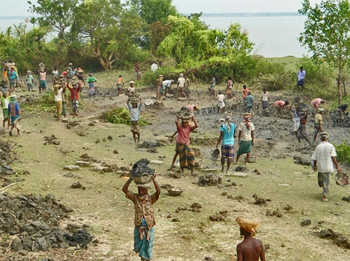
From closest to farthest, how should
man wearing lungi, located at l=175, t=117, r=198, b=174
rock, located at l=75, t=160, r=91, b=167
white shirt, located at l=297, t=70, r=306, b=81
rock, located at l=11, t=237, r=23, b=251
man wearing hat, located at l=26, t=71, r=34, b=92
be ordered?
rock, located at l=11, t=237, r=23, b=251 < man wearing lungi, located at l=175, t=117, r=198, b=174 < rock, located at l=75, t=160, r=91, b=167 < white shirt, located at l=297, t=70, r=306, b=81 < man wearing hat, located at l=26, t=71, r=34, b=92

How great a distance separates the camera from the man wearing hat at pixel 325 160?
34.7 feet

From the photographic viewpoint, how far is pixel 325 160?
10.6m

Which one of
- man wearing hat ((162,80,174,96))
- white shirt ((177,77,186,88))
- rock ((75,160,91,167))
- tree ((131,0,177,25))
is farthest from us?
tree ((131,0,177,25))

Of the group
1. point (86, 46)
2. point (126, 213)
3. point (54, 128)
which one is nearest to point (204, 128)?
point (54, 128)

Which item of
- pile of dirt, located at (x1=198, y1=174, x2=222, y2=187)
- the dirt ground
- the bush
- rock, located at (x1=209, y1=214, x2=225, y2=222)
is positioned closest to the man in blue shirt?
the dirt ground

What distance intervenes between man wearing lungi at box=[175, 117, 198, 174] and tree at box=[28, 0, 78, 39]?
23693 mm

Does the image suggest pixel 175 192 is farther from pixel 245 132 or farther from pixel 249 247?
pixel 249 247

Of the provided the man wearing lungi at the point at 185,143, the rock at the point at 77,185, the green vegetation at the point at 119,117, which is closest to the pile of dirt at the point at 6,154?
the rock at the point at 77,185

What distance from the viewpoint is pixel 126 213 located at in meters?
9.52

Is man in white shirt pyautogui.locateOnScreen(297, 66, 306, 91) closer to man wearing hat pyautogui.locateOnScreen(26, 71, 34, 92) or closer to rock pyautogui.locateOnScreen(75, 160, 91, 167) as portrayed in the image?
man wearing hat pyautogui.locateOnScreen(26, 71, 34, 92)

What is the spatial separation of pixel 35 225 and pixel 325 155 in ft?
18.9

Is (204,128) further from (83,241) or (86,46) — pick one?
(86,46)

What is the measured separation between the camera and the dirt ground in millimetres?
8047

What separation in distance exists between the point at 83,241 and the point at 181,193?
3119mm
